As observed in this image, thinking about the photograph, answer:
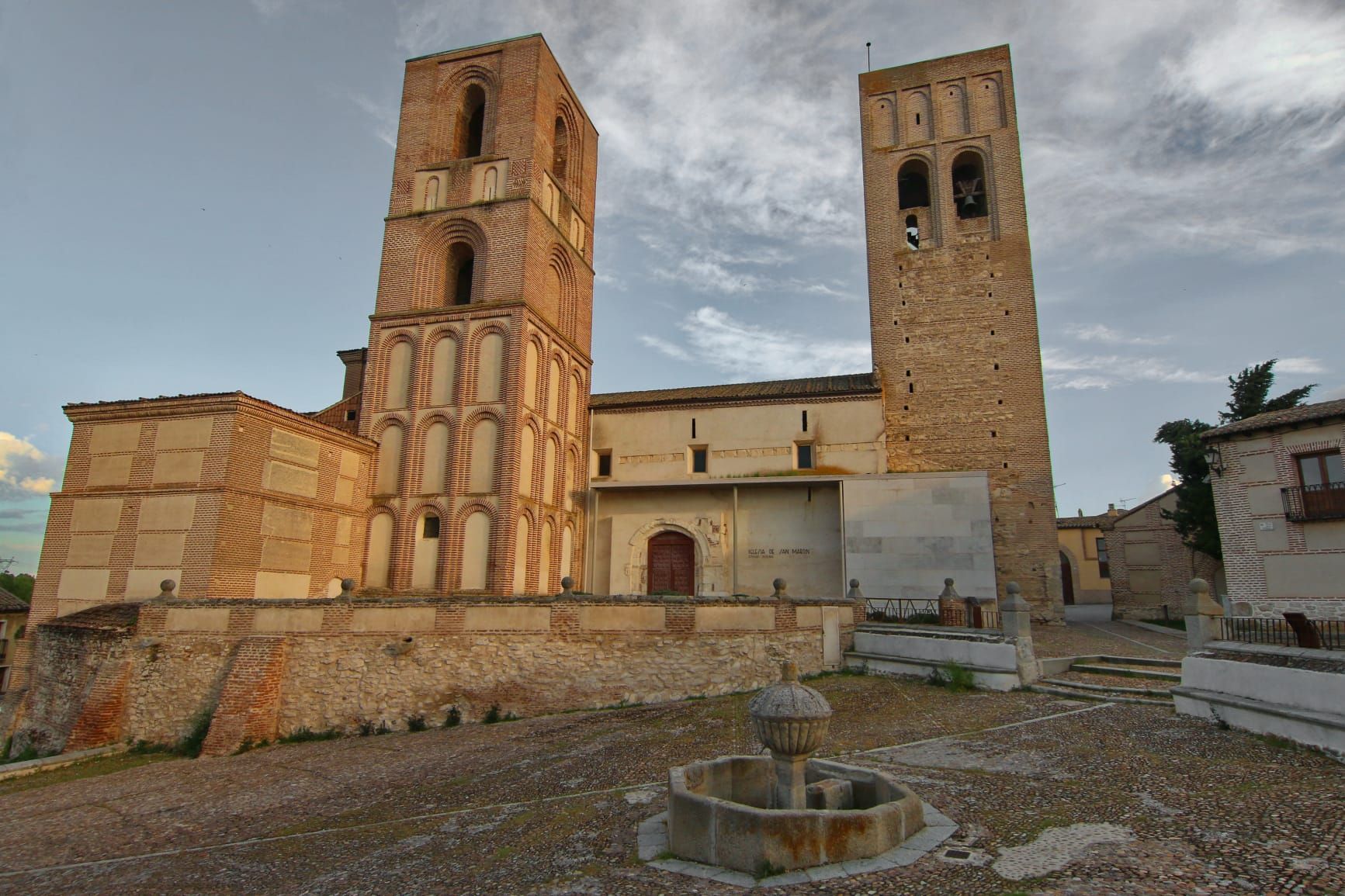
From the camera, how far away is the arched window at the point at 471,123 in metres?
24.9

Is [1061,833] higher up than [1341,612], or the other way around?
[1341,612]

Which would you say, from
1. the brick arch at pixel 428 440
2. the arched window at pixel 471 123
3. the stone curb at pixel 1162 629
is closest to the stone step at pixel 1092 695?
the stone curb at pixel 1162 629

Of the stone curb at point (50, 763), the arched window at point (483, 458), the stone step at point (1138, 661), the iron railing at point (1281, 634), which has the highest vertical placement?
the arched window at point (483, 458)

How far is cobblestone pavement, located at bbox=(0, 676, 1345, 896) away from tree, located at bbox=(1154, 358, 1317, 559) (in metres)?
18.5

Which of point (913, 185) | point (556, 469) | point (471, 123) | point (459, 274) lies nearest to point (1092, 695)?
point (556, 469)

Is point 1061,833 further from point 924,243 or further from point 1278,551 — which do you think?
point 924,243

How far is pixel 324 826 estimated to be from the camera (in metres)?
8.55

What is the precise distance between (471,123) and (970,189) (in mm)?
18004

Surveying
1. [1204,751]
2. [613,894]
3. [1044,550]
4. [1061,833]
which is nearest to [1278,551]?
[1044,550]

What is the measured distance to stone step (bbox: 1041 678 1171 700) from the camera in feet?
33.9

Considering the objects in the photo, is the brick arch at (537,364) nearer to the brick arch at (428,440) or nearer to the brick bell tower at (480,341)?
the brick bell tower at (480,341)

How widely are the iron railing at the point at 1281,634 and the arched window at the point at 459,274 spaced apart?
66.4 ft

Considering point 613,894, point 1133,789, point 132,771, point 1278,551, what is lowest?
point 132,771

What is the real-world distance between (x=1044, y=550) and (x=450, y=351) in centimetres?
1871
